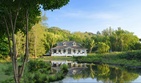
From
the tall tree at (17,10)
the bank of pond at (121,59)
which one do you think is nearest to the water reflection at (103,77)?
the bank of pond at (121,59)

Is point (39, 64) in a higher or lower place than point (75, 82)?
higher

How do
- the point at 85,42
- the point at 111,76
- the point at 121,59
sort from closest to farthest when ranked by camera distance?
the point at 111,76 < the point at 121,59 < the point at 85,42

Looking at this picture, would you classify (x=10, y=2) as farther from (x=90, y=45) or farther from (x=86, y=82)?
(x=90, y=45)

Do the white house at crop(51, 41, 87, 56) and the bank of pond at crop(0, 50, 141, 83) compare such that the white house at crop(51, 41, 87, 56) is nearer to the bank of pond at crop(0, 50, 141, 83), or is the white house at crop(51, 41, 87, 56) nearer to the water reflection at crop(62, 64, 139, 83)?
the bank of pond at crop(0, 50, 141, 83)

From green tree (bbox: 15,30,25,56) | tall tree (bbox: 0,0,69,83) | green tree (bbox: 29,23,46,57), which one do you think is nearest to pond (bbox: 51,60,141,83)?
tall tree (bbox: 0,0,69,83)

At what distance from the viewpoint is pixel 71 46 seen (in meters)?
64.4

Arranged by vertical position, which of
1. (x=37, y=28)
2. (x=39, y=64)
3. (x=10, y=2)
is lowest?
(x=39, y=64)

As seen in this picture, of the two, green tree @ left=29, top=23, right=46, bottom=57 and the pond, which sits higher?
green tree @ left=29, top=23, right=46, bottom=57

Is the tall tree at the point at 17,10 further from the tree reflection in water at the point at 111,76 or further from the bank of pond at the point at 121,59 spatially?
the bank of pond at the point at 121,59

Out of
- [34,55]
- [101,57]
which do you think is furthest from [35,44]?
[101,57]

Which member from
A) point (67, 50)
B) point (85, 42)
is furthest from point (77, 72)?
point (85, 42)

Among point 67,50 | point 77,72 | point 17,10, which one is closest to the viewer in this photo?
point 17,10

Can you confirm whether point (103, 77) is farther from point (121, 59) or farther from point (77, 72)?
point (121, 59)

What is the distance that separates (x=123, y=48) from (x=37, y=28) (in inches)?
983
